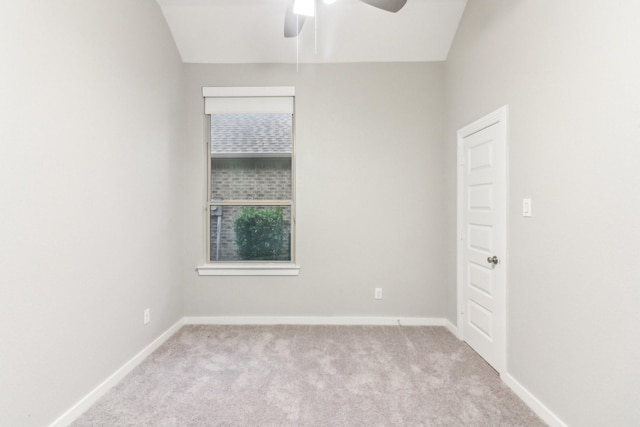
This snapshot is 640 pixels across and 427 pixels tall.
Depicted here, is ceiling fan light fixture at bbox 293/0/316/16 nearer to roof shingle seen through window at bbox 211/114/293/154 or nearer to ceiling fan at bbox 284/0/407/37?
ceiling fan at bbox 284/0/407/37

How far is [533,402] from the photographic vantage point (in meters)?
1.89

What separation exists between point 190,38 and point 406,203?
9.36 feet

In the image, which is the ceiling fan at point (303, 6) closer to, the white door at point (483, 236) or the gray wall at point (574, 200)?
the gray wall at point (574, 200)

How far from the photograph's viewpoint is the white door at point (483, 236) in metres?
2.25

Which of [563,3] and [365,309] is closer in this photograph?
[563,3]

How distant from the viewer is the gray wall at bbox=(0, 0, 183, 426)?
147 cm

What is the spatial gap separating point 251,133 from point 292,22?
1394 millimetres

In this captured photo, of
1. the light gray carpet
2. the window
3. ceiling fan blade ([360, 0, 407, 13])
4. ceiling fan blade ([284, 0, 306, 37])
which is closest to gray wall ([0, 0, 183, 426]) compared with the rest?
the light gray carpet

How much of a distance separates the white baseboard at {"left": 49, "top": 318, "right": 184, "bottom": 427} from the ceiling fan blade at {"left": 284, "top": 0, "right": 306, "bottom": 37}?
9.32ft

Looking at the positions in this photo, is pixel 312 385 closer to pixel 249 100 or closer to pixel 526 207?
pixel 526 207

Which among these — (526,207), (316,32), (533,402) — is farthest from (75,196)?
(533,402)

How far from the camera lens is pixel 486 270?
8.18 ft

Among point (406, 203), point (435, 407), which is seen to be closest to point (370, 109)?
point (406, 203)

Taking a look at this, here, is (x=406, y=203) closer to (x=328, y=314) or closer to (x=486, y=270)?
(x=486, y=270)
